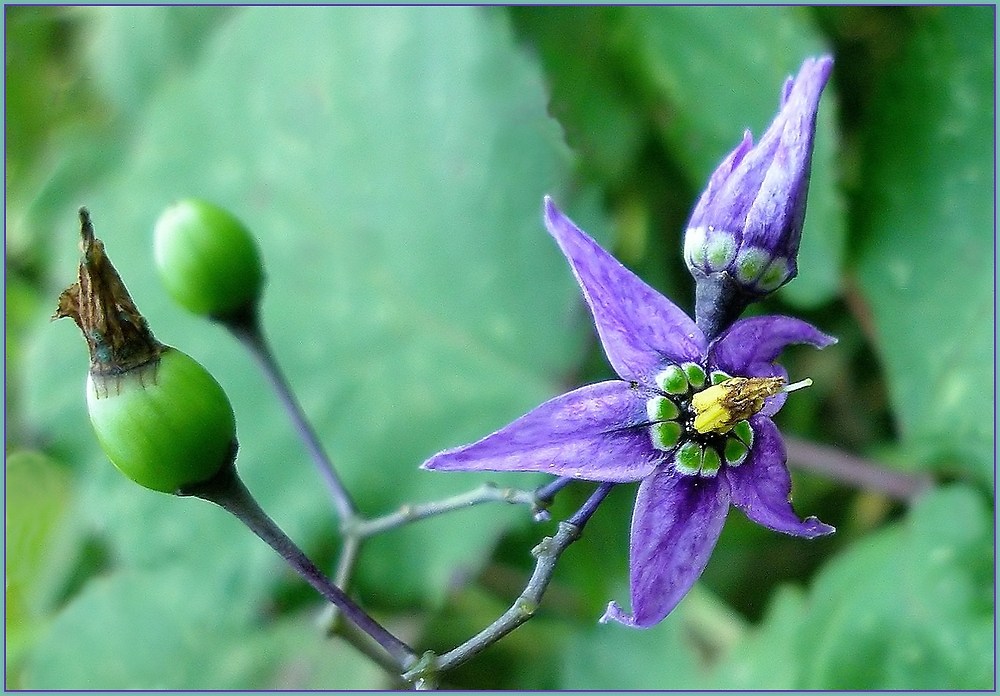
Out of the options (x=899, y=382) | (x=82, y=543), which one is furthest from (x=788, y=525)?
(x=82, y=543)

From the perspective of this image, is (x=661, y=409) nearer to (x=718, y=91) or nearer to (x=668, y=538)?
(x=668, y=538)

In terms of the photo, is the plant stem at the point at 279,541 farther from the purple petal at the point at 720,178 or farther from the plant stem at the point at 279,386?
the purple petal at the point at 720,178

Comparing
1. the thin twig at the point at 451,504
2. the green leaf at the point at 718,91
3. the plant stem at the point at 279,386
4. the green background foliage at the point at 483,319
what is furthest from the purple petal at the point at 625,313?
the green leaf at the point at 718,91

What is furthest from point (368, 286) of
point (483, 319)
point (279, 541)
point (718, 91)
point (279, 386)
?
point (279, 541)

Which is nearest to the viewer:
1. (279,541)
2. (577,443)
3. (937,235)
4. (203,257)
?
(577,443)

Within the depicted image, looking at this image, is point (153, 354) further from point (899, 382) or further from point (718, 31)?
point (899, 382)
